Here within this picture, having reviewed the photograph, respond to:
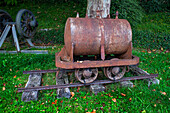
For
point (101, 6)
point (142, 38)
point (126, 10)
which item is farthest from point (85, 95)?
point (126, 10)

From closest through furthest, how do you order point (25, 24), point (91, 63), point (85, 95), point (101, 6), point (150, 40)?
point (91, 63) → point (85, 95) → point (101, 6) → point (25, 24) → point (150, 40)

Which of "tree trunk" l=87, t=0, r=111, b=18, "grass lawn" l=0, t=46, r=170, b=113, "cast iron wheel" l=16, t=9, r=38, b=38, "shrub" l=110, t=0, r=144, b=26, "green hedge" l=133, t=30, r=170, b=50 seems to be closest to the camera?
"grass lawn" l=0, t=46, r=170, b=113

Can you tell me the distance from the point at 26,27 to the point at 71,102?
527cm

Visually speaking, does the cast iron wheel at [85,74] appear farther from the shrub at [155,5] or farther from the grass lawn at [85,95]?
the shrub at [155,5]

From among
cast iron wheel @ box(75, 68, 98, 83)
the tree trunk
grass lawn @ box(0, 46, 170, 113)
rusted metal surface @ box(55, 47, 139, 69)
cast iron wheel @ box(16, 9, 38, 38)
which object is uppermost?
the tree trunk

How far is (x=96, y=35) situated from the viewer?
3508 millimetres

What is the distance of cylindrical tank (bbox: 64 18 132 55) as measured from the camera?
3422mm

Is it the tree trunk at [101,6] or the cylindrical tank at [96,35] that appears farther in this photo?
the tree trunk at [101,6]

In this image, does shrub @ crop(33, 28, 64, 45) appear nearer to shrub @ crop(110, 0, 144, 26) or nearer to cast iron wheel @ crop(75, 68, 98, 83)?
shrub @ crop(110, 0, 144, 26)

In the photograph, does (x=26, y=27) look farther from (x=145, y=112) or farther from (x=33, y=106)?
(x=145, y=112)

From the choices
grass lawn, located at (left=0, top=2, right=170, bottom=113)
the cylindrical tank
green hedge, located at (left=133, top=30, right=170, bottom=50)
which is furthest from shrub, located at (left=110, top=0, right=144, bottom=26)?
the cylindrical tank

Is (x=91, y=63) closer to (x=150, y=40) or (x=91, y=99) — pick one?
(x=91, y=99)

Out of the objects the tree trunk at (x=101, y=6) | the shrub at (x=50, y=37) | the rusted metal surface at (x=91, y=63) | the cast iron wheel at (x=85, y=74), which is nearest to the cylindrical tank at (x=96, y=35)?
the rusted metal surface at (x=91, y=63)

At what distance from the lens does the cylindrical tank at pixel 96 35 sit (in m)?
3.42
